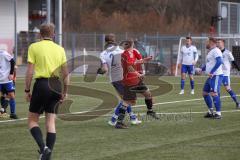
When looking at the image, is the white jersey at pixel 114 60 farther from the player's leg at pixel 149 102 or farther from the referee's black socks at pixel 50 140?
the referee's black socks at pixel 50 140

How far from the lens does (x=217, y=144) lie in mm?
12344

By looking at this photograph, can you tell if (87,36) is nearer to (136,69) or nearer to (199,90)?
(199,90)

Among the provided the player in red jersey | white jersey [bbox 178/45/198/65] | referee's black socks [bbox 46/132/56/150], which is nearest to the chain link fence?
white jersey [bbox 178/45/198/65]

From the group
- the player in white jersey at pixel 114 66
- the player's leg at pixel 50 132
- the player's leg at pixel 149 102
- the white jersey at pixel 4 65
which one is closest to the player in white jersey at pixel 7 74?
the white jersey at pixel 4 65

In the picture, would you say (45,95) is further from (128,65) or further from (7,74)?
(7,74)

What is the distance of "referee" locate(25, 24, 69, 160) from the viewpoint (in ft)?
34.8

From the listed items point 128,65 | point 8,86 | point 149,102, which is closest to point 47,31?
point 128,65

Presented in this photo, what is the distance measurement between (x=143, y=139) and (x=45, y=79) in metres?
3.09

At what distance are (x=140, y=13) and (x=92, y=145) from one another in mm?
66005

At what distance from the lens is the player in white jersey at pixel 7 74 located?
16.7 m

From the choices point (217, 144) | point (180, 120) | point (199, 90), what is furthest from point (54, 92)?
point (199, 90)

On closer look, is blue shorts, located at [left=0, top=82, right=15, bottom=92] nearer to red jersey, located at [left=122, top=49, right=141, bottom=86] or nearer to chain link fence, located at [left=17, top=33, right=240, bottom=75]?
red jersey, located at [left=122, top=49, right=141, bottom=86]

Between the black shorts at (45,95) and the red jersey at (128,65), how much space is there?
444 centimetres

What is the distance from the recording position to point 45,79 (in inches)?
420
